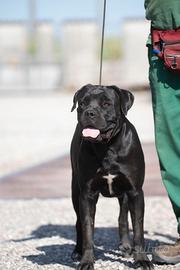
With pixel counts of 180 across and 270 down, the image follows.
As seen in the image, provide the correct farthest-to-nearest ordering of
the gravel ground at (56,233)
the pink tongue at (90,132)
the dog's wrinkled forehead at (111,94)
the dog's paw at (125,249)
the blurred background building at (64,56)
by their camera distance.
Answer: the blurred background building at (64,56)
the dog's paw at (125,249)
the gravel ground at (56,233)
the dog's wrinkled forehead at (111,94)
the pink tongue at (90,132)

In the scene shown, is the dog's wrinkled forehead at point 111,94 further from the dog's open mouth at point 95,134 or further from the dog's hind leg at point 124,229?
the dog's hind leg at point 124,229

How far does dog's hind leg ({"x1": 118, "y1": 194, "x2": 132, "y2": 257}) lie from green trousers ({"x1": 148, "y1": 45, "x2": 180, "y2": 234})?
0.48m

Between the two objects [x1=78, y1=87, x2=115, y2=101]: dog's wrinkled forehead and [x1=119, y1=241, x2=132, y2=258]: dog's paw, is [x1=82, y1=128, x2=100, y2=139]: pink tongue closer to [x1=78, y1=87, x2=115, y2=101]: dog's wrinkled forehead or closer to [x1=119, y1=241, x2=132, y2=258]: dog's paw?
[x1=78, y1=87, x2=115, y2=101]: dog's wrinkled forehead

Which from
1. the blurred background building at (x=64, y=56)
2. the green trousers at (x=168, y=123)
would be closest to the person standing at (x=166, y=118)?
the green trousers at (x=168, y=123)

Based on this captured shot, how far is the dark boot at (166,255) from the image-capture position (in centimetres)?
523

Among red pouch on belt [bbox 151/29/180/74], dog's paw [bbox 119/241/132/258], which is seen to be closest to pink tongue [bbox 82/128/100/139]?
red pouch on belt [bbox 151/29/180/74]

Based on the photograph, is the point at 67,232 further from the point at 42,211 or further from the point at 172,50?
the point at 172,50

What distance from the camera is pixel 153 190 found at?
909 centimetres

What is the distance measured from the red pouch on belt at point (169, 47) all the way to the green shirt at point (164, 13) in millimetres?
44

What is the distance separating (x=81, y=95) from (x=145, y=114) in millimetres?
16427

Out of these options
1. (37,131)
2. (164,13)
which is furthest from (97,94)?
(37,131)

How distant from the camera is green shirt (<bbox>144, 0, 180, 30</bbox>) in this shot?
5105mm

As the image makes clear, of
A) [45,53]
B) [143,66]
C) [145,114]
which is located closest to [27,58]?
[45,53]

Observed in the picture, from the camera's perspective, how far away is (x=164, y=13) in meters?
5.15
